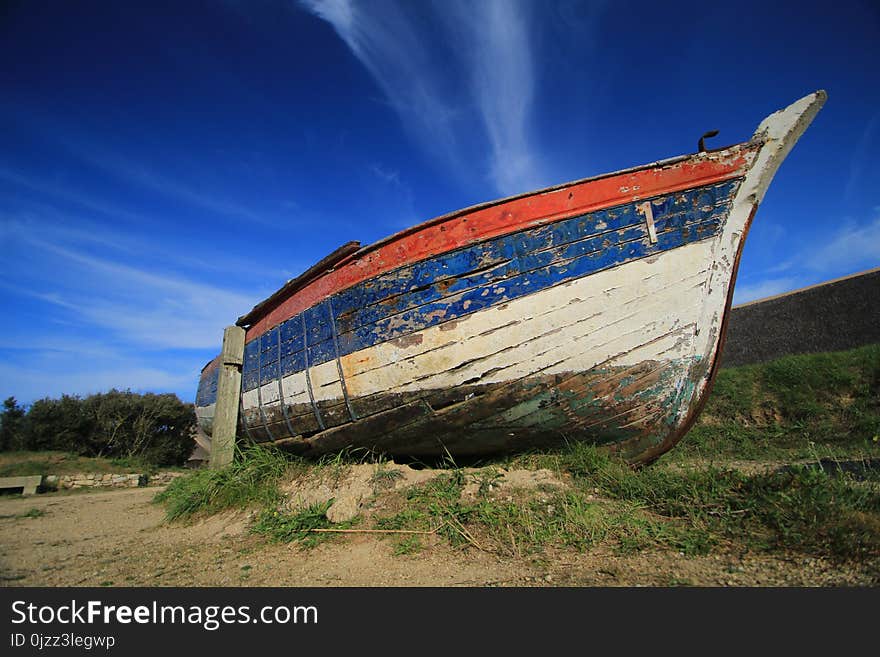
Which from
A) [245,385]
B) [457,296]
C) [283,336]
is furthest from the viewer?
[245,385]

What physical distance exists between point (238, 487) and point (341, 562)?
225cm

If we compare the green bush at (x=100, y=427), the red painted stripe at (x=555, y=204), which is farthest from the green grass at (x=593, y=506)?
the green bush at (x=100, y=427)

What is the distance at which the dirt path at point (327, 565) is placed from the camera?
6.86 feet

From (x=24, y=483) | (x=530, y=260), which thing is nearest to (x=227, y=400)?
(x=530, y=260)

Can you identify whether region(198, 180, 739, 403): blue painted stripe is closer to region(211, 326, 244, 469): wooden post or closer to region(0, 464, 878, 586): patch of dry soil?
region(0, 464, 878, 586): patch of dry soil

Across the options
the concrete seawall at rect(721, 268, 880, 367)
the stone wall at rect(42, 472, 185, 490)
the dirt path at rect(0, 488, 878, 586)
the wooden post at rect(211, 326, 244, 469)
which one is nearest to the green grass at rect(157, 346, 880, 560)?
the dirt path at rect(0, 488, 878, 586)

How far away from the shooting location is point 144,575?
278 cm

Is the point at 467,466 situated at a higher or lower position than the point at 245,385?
lower

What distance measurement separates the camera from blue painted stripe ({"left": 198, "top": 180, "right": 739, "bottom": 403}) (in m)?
3.38

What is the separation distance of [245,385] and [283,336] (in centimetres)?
117

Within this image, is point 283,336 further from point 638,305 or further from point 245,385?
point 638,305

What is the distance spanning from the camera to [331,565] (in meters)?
2.69

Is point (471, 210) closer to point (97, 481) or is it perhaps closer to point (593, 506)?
point (593, 506)
